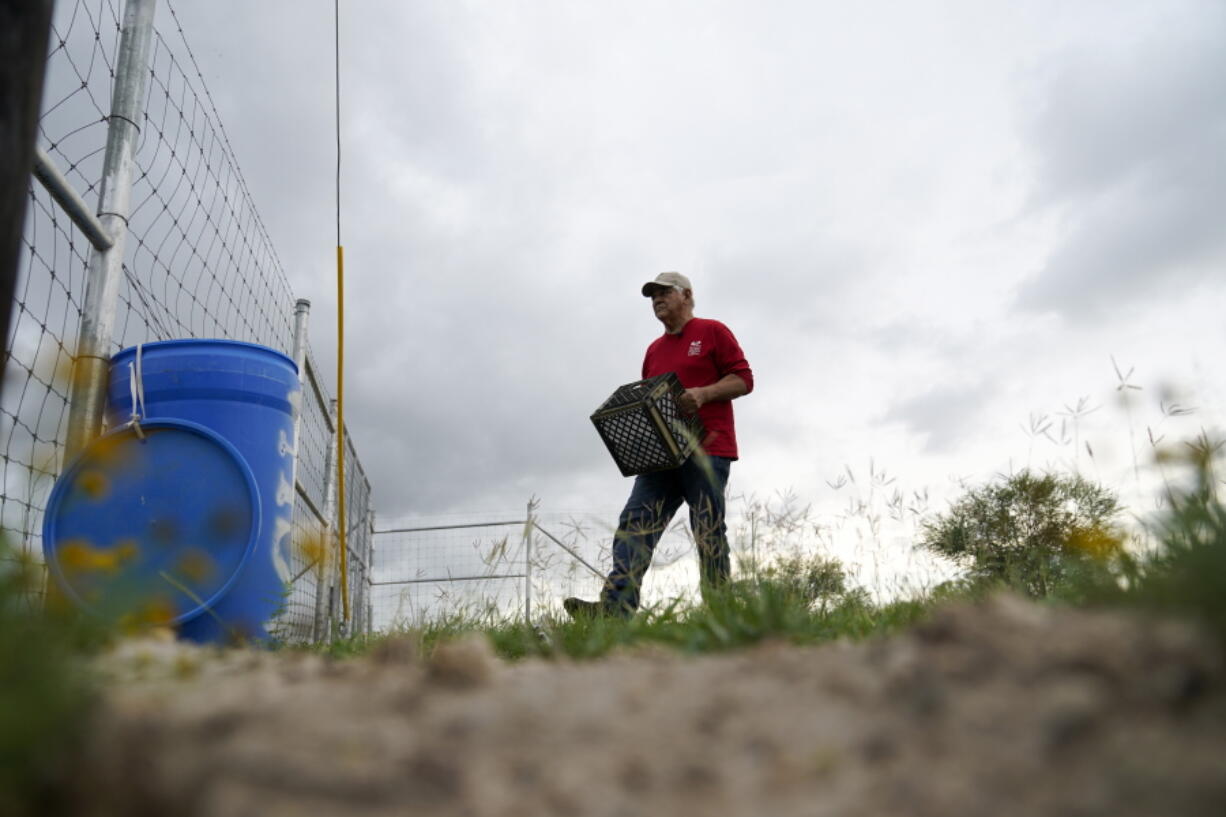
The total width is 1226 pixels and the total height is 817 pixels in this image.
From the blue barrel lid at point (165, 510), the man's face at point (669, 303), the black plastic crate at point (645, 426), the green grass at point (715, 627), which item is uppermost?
the man's face at point (669, 303)

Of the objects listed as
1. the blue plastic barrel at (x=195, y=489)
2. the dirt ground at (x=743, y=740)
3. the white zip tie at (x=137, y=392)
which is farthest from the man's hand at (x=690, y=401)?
the dirt ground at (x=743, y=740)

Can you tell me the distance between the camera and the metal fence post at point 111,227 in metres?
2.63

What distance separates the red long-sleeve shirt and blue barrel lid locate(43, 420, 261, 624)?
208 cm

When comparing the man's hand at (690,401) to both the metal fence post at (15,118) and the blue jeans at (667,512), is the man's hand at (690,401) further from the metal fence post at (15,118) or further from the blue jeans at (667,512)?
the metal fence post at (15,118)

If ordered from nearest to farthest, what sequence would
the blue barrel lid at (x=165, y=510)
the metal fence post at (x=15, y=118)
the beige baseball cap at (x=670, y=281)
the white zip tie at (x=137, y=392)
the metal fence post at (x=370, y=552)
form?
1. the metal fence post at (x=15, y=118)
2. the blue barrel lid at (x=165, y=510)
3. the white zip tie at (x=137, y=392)
4. the beige baseball cap at (x=670, y=281)
5. the metal fence post at (x=370, y=552)

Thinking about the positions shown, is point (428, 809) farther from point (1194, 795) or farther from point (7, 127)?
point (7, 127)

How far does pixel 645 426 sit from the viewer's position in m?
3.81

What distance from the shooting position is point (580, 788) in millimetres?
747

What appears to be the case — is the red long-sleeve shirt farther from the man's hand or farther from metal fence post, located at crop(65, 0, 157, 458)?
metal fence post, located at crop(65, 0, 157, 458)

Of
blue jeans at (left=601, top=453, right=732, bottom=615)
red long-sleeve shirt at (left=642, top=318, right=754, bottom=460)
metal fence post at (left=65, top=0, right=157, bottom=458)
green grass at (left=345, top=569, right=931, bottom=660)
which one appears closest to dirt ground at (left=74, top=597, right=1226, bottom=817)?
green grass at (left=345, top=569, right=931, bottom=660)

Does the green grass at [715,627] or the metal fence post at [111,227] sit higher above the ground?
the metal fence post at [111,227]

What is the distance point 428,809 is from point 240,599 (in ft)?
7.43

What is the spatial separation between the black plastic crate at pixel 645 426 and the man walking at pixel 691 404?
93 millimetres

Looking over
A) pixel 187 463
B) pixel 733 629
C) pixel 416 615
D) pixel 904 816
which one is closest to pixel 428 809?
pixel 904 816
